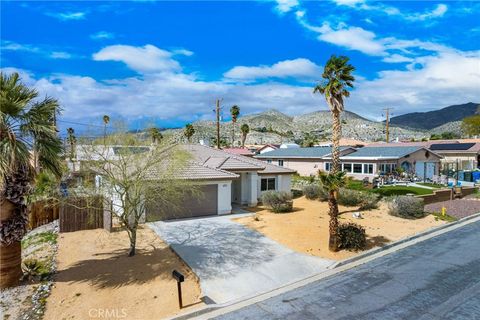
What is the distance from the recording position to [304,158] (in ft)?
147

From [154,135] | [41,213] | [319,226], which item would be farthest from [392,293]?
[41,213]

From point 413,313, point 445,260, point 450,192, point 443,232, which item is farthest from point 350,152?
point 413,313

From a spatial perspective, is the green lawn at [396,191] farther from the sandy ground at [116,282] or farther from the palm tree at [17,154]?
the palm tree at [17,154]

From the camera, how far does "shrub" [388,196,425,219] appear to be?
21672 mm

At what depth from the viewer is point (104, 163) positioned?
46.1 feet

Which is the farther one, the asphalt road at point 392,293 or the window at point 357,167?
the window at point 357,167

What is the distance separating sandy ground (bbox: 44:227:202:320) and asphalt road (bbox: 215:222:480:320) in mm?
2490

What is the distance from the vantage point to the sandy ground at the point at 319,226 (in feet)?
51.6

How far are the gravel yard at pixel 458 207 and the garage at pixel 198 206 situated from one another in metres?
16.1

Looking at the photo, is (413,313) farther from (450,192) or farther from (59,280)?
(450,192)

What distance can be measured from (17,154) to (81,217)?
865cm

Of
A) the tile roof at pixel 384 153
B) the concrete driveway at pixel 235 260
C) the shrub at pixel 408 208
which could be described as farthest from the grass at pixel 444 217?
the tile roof at pixel 384 153

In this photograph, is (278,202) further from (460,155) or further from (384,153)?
(460,155)

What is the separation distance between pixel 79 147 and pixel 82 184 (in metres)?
2.33
